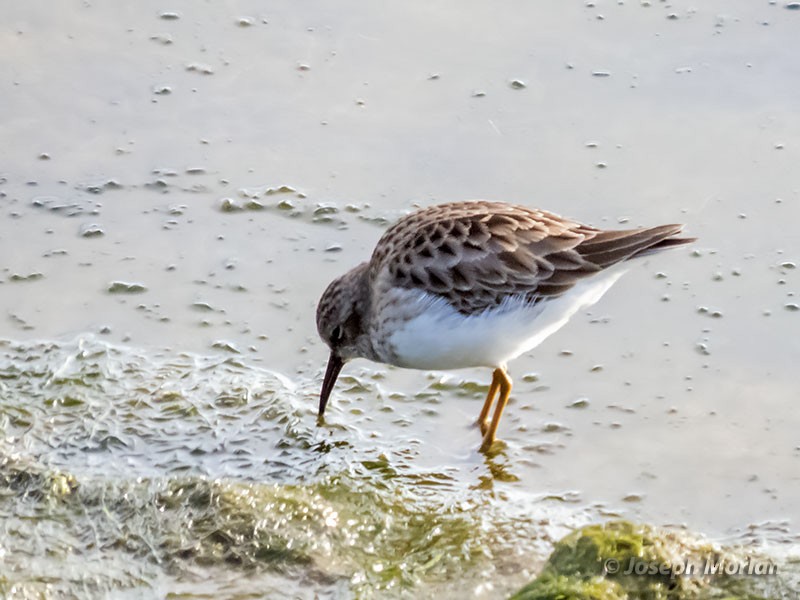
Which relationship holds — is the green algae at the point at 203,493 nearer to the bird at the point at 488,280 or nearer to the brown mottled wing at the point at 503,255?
the bird at the point at 488,280

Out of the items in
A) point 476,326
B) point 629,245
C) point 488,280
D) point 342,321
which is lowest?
point 342,321

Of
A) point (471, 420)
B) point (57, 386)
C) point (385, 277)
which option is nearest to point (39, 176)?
point (57, 386)

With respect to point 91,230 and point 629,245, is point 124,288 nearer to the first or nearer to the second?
point 91,230

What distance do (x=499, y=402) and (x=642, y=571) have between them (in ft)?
6.52

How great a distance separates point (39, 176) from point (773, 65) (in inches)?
204

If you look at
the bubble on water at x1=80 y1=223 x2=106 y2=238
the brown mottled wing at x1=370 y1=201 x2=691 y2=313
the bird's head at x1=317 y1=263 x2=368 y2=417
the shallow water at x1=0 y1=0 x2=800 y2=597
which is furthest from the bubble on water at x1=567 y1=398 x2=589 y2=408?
the bubble on water at x1=80 y1=223 x2=106 y2=238

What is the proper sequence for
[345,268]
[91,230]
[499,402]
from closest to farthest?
Result: [499,402] < [345,268] < [91,230]

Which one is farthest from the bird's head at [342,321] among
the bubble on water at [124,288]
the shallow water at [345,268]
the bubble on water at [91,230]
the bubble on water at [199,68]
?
the bubble on water at [199,68]

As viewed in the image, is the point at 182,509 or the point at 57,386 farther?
the point at 57,386

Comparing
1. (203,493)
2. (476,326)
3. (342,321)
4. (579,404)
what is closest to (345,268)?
(342,321)

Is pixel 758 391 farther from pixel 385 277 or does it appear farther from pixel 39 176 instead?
pixel 39 176

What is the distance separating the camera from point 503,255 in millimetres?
6367

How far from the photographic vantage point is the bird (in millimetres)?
6348

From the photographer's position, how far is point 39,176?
8234 mm
